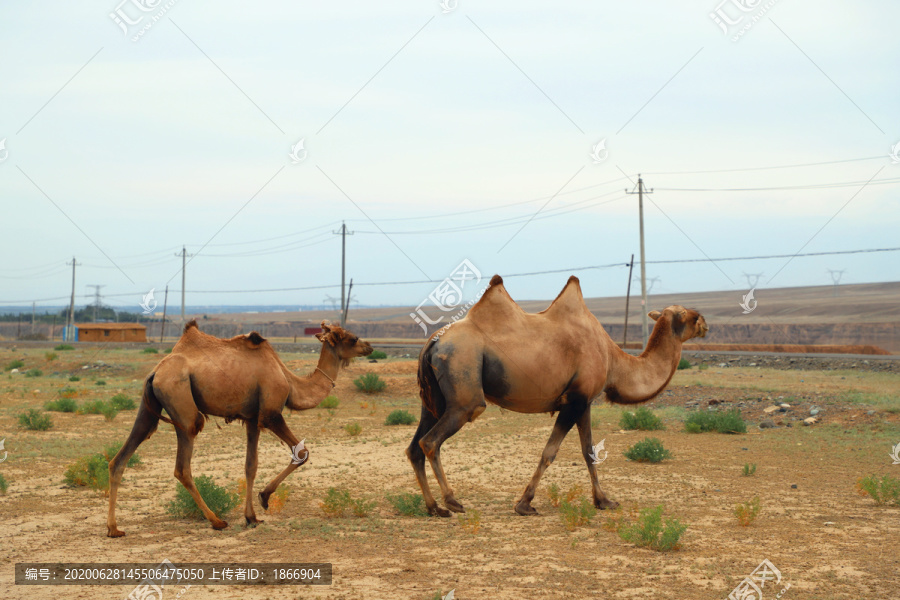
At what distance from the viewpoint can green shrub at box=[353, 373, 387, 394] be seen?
27.7 m

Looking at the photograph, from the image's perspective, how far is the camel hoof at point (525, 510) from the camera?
9938 mm

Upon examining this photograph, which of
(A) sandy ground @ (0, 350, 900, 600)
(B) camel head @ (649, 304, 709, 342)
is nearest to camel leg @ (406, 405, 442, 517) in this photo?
(A) sandy ground @ (0, 350, 900, 600)

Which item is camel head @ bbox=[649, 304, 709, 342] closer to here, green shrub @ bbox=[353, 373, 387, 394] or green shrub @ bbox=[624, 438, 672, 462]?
green shrub @ bbox=[624, 438, 672, 462]

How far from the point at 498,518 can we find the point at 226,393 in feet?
11.9

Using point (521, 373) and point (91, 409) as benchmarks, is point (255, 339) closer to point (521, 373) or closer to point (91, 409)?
point (521, 373)

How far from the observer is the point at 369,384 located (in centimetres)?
2783

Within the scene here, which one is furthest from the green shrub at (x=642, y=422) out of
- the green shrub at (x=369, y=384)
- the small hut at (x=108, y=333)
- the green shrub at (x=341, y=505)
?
the small hut at (x=108, y=333)

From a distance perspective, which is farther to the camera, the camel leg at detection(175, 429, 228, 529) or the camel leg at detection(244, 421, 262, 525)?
the camel leg at detection(244, 421, 262, 525)

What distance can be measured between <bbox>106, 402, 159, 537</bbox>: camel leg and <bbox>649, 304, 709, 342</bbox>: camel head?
6.91 meters

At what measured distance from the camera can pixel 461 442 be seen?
17.0 meters

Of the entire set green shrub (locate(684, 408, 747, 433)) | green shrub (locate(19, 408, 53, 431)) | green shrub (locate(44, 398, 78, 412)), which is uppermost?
green shrub (locate(684, 408, 747, 433))

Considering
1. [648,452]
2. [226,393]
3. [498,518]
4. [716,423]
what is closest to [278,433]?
[226,393]

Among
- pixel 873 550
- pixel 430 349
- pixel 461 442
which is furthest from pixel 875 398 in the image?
pixel 430 349

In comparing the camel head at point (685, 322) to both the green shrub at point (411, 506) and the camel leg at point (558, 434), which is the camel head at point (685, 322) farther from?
the green shrub at point (411, 506)
